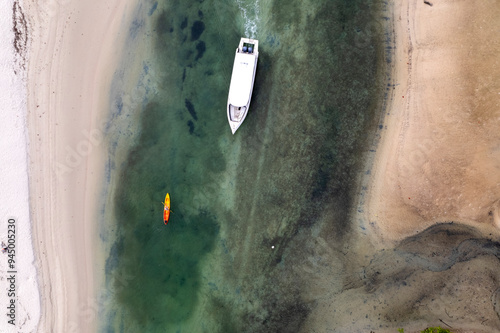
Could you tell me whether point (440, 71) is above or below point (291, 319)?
above

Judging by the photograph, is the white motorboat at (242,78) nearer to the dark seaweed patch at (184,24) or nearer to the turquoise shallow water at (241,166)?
the turquoise shallow water at (241,166)

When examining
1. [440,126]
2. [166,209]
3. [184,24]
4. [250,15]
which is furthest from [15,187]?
[440,126]

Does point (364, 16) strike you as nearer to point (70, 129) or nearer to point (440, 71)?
point (440, 71)

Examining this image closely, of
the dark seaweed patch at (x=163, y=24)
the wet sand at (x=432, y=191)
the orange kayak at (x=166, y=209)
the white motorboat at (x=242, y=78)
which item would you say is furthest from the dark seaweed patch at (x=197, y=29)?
the wet sand at (x=432, y=191)

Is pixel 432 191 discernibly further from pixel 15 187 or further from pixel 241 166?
pixel 15 187

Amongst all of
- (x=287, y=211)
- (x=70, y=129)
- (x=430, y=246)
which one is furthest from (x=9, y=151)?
(x=430, y=246)

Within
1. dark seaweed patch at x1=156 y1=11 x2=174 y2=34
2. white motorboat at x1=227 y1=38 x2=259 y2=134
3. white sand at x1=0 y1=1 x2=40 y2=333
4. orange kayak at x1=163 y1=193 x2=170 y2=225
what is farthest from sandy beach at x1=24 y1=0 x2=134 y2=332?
white motorboat at x1=227 y1=38 x2=259 y2=134
